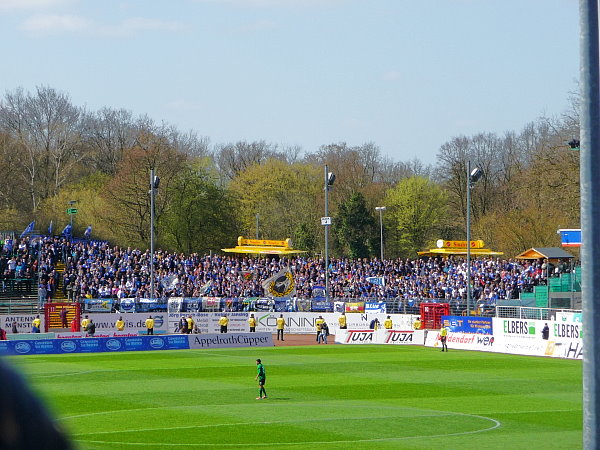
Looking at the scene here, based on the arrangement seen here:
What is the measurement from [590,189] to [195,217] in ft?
299

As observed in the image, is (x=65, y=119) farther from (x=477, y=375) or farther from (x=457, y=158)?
(x=477, y=375)

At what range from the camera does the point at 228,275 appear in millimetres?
67375

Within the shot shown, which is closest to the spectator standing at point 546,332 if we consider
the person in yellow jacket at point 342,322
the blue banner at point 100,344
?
the person in yellow jacket at point 342,322

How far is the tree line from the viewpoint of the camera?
300 ft

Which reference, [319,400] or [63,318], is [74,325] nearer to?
[63,318]

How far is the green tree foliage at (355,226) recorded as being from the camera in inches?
4215

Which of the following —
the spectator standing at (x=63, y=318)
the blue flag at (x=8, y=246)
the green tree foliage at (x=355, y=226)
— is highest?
the green tree foliage at (x=355, y=226)

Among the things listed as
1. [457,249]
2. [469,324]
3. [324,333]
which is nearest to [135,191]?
[457,249]

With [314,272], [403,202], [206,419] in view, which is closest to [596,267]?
[206,419]

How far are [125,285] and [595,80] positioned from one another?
58.1m

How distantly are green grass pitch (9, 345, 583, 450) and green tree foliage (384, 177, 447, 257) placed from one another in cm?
6451

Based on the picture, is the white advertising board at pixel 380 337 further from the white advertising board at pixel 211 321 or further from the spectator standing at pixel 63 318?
the spectator standing at pixel 63 318

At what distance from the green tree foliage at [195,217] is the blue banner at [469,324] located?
46530 millimetres

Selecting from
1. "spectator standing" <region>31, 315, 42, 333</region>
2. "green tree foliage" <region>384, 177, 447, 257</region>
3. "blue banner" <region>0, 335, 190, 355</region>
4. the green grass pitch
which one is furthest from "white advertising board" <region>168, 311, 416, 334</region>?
"green tree foliage" <region>384, 177, 447, 257</region>
